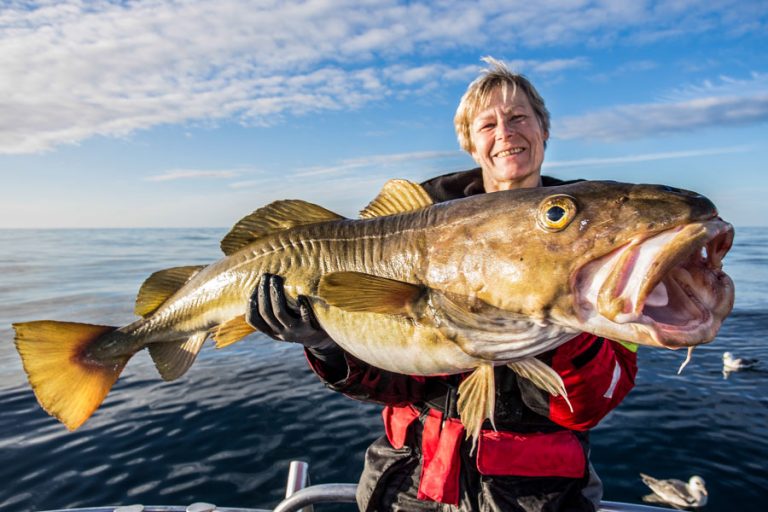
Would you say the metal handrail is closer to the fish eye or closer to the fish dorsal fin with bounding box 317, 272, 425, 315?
the fish dorsal fin with bounding box 317, 272, 425, 315

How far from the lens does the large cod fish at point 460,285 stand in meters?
2.00

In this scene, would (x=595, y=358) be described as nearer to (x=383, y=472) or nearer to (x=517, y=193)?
(x=517, y=193)

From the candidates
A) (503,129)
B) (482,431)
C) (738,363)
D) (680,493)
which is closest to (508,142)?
(503,129)

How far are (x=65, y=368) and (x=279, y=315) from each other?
1.96 metres

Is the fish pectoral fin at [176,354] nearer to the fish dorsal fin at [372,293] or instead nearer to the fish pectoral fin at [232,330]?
the fish pectoral fin at [232,330]

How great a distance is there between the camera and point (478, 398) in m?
2.57

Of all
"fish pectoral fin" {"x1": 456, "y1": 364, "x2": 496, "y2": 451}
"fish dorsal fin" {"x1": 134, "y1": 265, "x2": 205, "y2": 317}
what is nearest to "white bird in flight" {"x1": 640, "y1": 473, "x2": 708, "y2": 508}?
"fish pectoral fin" {"x1": 456, "y1": 364, "x2": 496, "y2": 451}

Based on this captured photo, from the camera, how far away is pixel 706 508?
6.96 m

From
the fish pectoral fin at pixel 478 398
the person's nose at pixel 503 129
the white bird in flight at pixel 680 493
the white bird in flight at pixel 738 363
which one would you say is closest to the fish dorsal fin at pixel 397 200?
the fish pectoral fin at pixel 478 398

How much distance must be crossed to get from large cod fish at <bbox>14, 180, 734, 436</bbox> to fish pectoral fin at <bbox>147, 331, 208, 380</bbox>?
0.01 m

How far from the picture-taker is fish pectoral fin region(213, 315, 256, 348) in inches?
137

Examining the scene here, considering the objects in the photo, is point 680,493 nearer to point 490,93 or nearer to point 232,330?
point 490,93

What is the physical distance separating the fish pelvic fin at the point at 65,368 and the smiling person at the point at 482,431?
154 centimetres

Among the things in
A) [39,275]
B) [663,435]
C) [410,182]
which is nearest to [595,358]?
[410,182]
